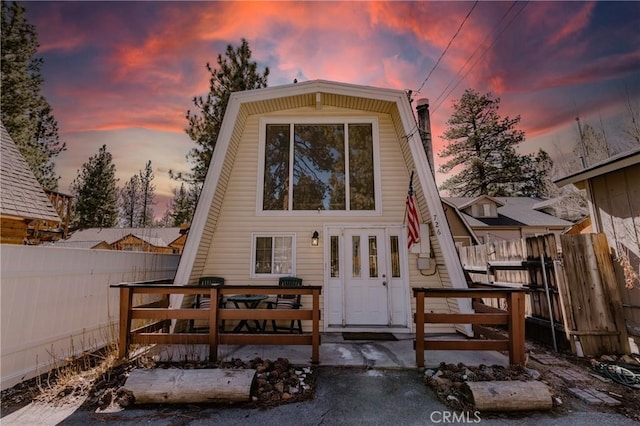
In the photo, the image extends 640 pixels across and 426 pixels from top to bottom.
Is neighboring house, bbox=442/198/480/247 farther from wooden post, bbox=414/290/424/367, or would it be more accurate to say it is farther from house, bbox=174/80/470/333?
wooden post, bbox=414/290/424/367

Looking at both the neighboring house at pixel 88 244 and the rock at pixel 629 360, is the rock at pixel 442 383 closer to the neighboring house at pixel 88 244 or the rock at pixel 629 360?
the rock at pixel 629 360

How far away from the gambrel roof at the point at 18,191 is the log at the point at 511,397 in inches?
375

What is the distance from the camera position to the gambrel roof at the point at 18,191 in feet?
21.5

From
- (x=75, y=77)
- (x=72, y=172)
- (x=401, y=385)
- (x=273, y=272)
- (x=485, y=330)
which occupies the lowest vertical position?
(x=401, y=385)

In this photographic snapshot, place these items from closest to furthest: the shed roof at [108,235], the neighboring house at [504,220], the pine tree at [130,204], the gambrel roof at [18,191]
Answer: the gambrel roof at [18,191] < the neighboring house at [504,220] < the shed roof at [108,235] < the pine tree at [130,204]

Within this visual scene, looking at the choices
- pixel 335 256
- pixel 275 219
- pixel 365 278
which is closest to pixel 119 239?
pixel 275 219

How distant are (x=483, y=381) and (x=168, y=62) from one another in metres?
9.29

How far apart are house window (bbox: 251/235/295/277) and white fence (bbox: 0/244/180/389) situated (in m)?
2.46

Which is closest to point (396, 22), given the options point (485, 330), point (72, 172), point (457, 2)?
point (457, 2)

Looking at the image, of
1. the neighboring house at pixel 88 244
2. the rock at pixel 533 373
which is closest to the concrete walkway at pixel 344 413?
the rock at pixel 533 373

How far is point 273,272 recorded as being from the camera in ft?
19.0

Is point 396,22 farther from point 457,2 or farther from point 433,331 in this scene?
point 433,331

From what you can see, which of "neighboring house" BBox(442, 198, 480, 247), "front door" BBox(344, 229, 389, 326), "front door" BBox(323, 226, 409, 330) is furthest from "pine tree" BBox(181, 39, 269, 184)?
"neighboring house" BBox(442, 198, 480, 247)

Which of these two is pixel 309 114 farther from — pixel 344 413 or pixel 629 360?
pixel 629 360
